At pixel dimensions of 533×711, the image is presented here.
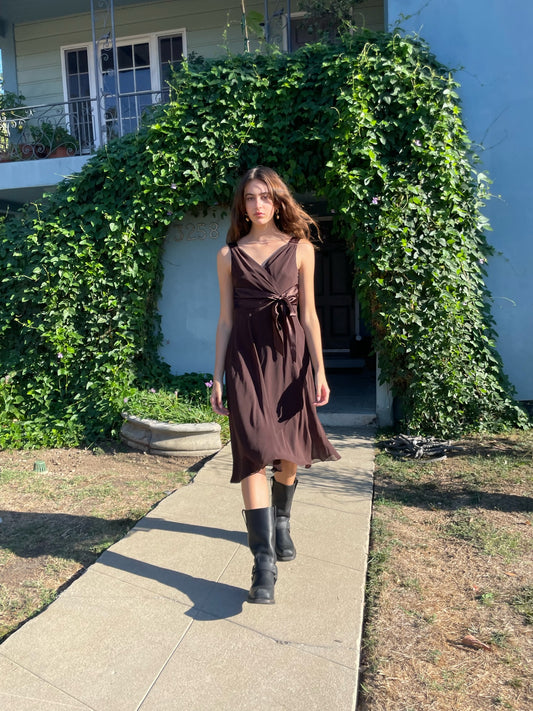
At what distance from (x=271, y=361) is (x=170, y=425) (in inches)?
112

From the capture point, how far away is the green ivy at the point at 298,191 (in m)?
5.55

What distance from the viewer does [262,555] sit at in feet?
8.55

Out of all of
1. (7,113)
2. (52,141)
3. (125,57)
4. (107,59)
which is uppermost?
(125,57)

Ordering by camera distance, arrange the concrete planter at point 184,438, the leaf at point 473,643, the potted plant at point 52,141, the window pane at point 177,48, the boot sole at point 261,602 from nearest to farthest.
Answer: the leaf at point 473,643 < the boot sole at point 261,602 < the concrete planter at point 184,438 < the potted plant at point 52,141 < the window pane at point 177,48

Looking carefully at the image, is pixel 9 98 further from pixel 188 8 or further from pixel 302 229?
pixel 302 229

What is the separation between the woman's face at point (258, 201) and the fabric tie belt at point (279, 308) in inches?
13.8

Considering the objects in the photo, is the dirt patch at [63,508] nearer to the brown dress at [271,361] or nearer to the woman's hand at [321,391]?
the brown dress at [271,361]

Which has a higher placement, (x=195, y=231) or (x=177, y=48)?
(x=177, y=48)

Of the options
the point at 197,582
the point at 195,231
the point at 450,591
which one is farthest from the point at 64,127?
the point at 450,591

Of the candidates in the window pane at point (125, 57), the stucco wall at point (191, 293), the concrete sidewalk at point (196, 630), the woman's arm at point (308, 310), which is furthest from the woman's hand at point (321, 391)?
the window pane at point (125, 57)

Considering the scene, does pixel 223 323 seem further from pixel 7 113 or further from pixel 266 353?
pixel 7 113

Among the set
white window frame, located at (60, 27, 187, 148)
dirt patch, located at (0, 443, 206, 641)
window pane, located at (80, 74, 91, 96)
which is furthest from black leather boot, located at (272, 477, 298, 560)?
window pane, located at (80, 74, 91, 96)

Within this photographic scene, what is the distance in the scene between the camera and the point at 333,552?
320 centimetres

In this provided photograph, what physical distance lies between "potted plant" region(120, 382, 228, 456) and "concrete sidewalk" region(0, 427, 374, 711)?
1.70m
